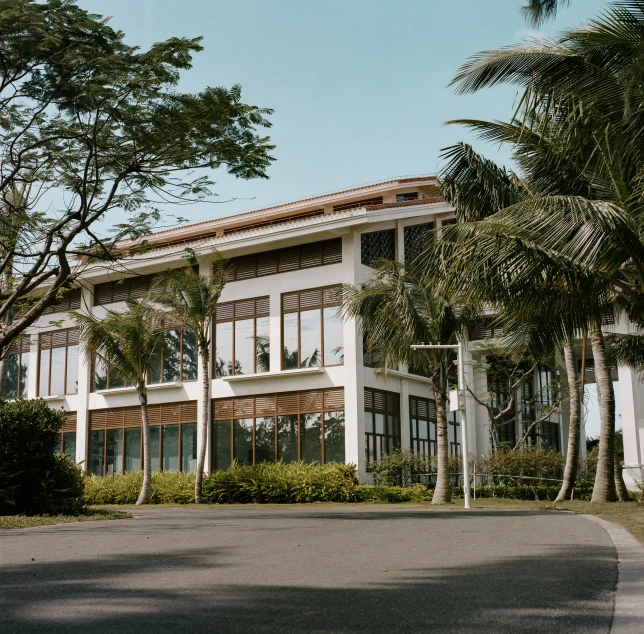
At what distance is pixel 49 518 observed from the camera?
16.5 m

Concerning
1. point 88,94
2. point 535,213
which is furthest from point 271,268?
point 535,213

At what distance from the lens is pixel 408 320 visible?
75.8ft

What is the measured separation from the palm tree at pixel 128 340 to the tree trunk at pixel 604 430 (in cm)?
1374

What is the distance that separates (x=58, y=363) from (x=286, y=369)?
12953mm

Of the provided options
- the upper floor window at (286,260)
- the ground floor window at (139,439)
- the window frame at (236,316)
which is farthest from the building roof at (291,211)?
the ground floor window at (139,439)

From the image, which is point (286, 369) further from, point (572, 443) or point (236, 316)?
point (572, 443)

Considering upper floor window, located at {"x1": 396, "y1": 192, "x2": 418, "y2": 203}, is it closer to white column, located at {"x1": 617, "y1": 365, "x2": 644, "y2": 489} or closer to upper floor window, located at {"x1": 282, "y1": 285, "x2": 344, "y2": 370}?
upper floor window, located at {"x1": 282, "y1": 285, "x2": 344, "y2": 370}

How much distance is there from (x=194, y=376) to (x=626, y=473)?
16.4 m

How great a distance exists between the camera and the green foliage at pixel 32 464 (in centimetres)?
1742

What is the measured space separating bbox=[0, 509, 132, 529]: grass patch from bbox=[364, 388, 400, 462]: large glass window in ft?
42.1

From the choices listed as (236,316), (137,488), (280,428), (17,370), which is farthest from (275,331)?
(17,370)

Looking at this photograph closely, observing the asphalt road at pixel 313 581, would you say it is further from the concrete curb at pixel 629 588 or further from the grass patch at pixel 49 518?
the grass patch at pixel 49 518

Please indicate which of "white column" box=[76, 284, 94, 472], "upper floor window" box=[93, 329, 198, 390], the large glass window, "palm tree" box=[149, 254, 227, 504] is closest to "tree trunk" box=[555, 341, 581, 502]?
the large glass window

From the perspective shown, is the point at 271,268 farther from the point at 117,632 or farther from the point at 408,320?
the point at 117,632
